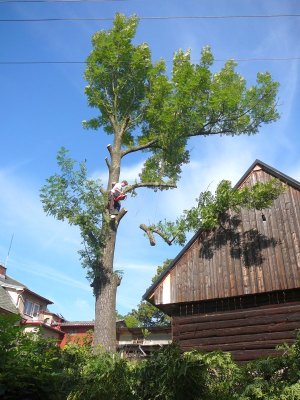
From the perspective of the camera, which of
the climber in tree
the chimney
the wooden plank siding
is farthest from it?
the chimney

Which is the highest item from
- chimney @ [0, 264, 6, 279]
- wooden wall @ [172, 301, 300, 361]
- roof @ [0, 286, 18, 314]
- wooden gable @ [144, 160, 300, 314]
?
chimney @ [0, 264, 6, 279]

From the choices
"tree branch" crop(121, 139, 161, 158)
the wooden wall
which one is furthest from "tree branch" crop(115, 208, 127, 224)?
the wooden wall

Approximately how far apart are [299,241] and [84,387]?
26.5ft

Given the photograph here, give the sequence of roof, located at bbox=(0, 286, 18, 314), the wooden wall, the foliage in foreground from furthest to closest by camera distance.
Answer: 1. roof, located at bbox=(0, 286, 18, 314)
2. the wooden wall
3. the foliage in foreground

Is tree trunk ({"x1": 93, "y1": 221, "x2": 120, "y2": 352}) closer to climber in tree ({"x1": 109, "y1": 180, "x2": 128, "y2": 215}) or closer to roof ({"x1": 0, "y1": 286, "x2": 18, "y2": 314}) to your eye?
climber in tree ({"x1": 109, "y1": 180, "x2": 128, "y2": 215})

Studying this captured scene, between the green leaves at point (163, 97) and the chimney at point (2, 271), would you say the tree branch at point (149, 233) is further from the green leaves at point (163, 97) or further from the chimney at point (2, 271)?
the chimney at point (2, 271)

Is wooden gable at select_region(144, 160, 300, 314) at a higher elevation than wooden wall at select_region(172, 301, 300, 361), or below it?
higher

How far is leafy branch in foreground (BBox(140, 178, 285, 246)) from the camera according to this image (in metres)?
12.0

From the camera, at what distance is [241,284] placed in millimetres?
11570

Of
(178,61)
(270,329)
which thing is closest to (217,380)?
(270,329)

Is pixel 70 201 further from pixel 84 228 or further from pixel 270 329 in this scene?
pixel 270 329

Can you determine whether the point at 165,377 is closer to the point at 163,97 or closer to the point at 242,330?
the point at 242,330

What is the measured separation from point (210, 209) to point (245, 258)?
79.1 inches

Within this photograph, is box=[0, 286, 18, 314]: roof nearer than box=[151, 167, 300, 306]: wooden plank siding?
No
